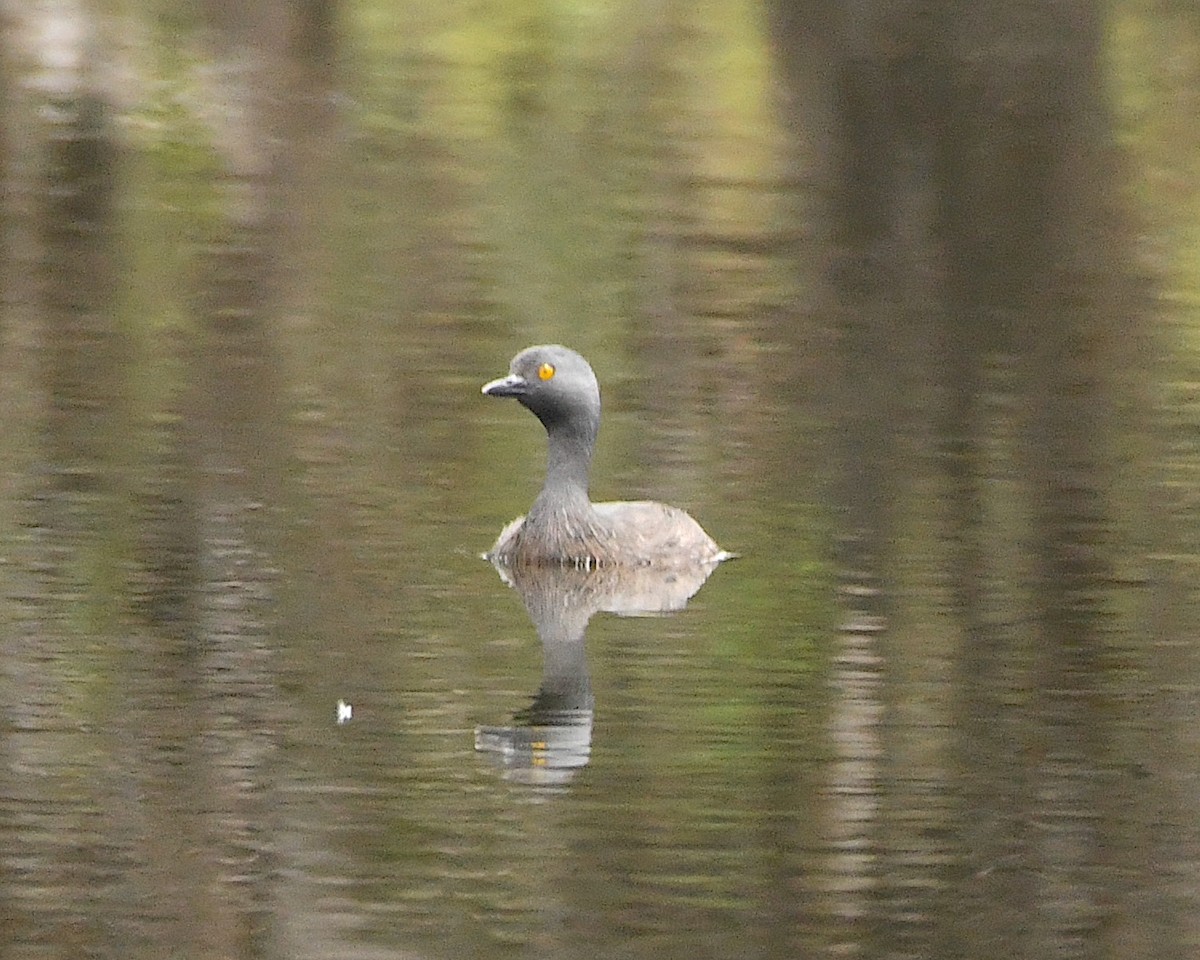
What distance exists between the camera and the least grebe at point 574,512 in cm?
1573

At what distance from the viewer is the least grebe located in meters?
15.7

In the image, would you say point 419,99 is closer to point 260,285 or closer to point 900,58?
point 900,58

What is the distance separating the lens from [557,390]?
16.4m

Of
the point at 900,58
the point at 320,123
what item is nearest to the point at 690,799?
the point at 320,123

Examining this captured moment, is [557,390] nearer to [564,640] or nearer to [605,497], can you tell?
[605,497]

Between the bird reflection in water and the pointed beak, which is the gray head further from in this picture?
the bird reflection in water

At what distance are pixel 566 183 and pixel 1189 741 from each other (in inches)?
736

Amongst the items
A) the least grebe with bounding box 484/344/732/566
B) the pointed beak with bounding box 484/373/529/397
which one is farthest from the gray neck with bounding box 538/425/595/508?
the pointed beak with bounding box 484/373/529/397

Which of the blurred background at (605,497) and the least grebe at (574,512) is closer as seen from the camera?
the blurred background at (605,497)

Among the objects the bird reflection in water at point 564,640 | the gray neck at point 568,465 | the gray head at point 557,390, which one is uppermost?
the gray head at point 557,390

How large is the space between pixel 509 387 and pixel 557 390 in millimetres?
279

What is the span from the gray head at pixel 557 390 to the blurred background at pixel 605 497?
2.15ft

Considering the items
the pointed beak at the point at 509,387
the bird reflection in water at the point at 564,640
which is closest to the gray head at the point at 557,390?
the pointed beak at the point at 509,387

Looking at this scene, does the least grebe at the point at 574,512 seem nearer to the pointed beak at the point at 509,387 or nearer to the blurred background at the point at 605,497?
the pointed beak at the point at 509,387
